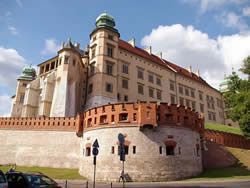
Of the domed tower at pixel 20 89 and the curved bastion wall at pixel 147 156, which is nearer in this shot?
the curved bastion wall at pixel 147 156

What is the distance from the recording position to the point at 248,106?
111ft

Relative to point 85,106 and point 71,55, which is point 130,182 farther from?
point 71,55

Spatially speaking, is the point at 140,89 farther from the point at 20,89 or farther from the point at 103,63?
the point at 20,89

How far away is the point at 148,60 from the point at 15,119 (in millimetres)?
30049

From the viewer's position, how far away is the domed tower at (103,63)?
45.2 metres

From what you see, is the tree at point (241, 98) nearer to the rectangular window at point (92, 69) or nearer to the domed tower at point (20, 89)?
the rectangular window at point (92, 69)

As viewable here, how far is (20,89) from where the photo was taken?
60.0 m

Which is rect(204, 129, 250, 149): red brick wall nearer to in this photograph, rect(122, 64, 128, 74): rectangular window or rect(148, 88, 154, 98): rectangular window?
rect(148, 88, 154, 98): rectangular window

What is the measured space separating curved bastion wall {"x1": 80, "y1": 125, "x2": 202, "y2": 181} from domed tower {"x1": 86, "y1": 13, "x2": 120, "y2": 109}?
650 inches

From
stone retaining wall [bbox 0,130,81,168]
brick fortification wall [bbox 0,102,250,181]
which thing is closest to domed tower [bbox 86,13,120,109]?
stone retaining wall [bbox 0,130,81,168]

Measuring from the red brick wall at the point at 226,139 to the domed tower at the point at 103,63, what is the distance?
17.4 metres

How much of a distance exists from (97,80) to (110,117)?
1788cm

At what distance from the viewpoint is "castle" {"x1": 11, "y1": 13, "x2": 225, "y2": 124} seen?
4506cm

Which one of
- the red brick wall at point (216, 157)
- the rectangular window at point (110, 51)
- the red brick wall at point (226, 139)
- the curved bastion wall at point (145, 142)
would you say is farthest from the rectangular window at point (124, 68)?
the red brick wall at point (216, 157)
